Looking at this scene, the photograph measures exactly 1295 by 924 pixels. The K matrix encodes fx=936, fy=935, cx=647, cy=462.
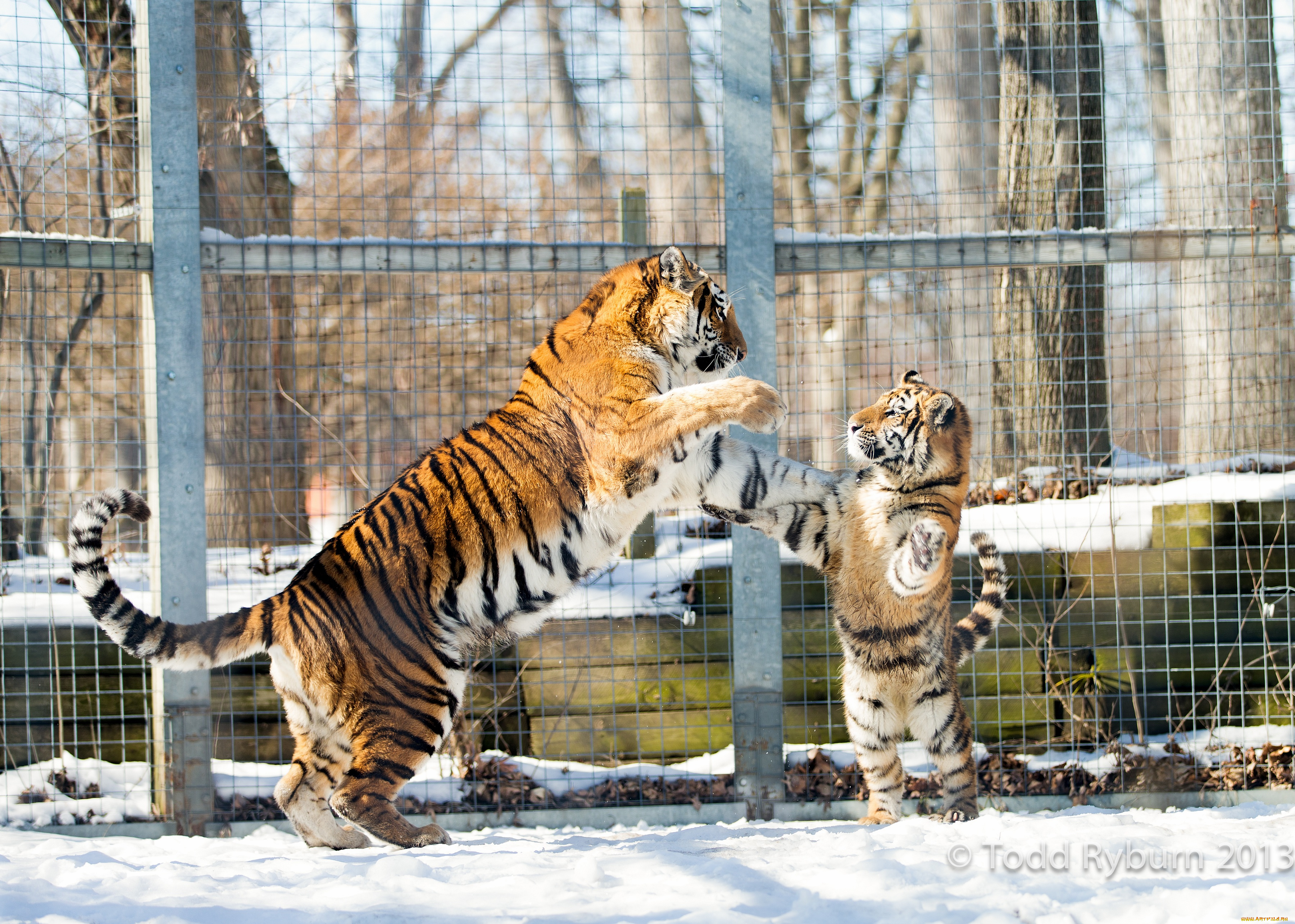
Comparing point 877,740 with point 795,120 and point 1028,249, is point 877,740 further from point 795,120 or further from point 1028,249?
point 795,120

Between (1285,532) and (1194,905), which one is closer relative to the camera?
(1194,905)

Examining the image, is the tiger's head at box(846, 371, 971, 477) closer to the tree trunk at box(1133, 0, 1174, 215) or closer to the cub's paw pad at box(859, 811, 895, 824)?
the cub's paw pad at box(859, 811, 895, 824)

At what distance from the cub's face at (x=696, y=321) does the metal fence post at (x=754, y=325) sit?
486 millimetres

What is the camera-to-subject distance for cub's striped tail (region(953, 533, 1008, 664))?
140 inches

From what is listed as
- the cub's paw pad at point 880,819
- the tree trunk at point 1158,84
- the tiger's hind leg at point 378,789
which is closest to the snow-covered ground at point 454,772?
the cub's paw pad at point 880,819

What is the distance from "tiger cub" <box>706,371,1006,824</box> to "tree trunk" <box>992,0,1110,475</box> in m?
2.29

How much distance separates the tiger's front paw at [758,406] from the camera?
2.97 m

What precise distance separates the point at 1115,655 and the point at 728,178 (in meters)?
2.98

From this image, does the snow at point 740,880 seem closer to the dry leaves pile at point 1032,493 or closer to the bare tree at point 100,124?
the dry leaves pile at point 1032,493

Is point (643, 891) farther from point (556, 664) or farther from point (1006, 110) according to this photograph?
point (1006, 110)

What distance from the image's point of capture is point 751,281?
408 centimetres

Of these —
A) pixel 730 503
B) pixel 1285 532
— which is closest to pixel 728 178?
pixel 730 503

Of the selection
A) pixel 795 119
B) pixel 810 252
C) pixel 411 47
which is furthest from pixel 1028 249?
pixel 795 119

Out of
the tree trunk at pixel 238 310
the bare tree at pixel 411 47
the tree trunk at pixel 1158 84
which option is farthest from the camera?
the bare tree at pixel 411 47
